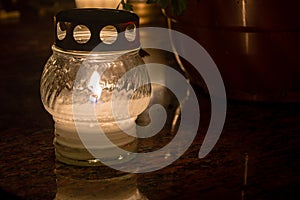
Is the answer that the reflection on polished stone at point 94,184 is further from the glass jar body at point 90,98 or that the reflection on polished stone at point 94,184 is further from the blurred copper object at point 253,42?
the blurred copper object at point 253,42

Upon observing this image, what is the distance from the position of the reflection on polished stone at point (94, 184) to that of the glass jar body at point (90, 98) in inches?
0.7

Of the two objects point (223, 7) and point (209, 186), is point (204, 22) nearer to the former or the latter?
point (223, 7)

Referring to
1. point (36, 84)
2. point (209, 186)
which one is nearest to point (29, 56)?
point (36, 84)

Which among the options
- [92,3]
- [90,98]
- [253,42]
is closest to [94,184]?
[90,98]

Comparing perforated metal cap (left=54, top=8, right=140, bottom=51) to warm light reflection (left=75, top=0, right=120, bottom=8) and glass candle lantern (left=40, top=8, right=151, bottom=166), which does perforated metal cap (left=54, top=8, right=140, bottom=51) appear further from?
warm light reflection (left=75, top=0, right=120, bottom=8)

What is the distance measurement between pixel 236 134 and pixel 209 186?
176 mm

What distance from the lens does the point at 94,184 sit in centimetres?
69

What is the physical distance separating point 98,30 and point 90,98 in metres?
0.10

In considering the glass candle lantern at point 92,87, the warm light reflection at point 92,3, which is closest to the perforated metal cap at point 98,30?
the glass candle lantern at point 92,87

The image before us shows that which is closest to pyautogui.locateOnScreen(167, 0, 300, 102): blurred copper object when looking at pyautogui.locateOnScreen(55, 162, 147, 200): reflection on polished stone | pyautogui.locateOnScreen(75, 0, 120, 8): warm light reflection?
pyautogui.locateOnScreen(75, 0, 120, 8): warm light reflection

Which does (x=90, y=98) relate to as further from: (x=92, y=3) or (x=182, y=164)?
(x=92, y=3)

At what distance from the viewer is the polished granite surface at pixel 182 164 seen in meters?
0.68

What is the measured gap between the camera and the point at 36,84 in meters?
1.09

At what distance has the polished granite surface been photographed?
2.22 feet
